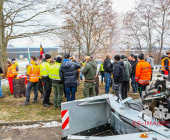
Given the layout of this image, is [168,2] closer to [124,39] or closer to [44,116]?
[124,39]

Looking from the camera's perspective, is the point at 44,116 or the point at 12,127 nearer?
the point at 12,127

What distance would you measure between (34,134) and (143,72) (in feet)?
13.3

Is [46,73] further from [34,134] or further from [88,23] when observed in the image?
[88,23]

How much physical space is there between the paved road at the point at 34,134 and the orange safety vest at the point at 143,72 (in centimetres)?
331

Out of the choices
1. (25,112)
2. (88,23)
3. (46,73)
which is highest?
(88,23)

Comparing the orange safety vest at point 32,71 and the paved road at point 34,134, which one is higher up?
the orange safety vest at point 32,71

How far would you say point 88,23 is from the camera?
1041cm

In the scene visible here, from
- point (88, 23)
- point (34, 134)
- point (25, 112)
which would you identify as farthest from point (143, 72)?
point (88, 23)

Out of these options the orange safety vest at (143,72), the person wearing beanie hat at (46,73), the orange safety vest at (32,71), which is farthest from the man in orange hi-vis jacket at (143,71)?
the orange safety vest at (32,71)

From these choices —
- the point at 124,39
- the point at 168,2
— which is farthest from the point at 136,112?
the point at 124,39

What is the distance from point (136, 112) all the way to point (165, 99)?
0.52 meters

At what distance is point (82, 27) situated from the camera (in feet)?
34.6

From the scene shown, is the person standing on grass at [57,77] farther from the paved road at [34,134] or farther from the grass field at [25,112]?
the paved road at [34,134]

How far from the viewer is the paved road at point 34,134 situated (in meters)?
3.53
